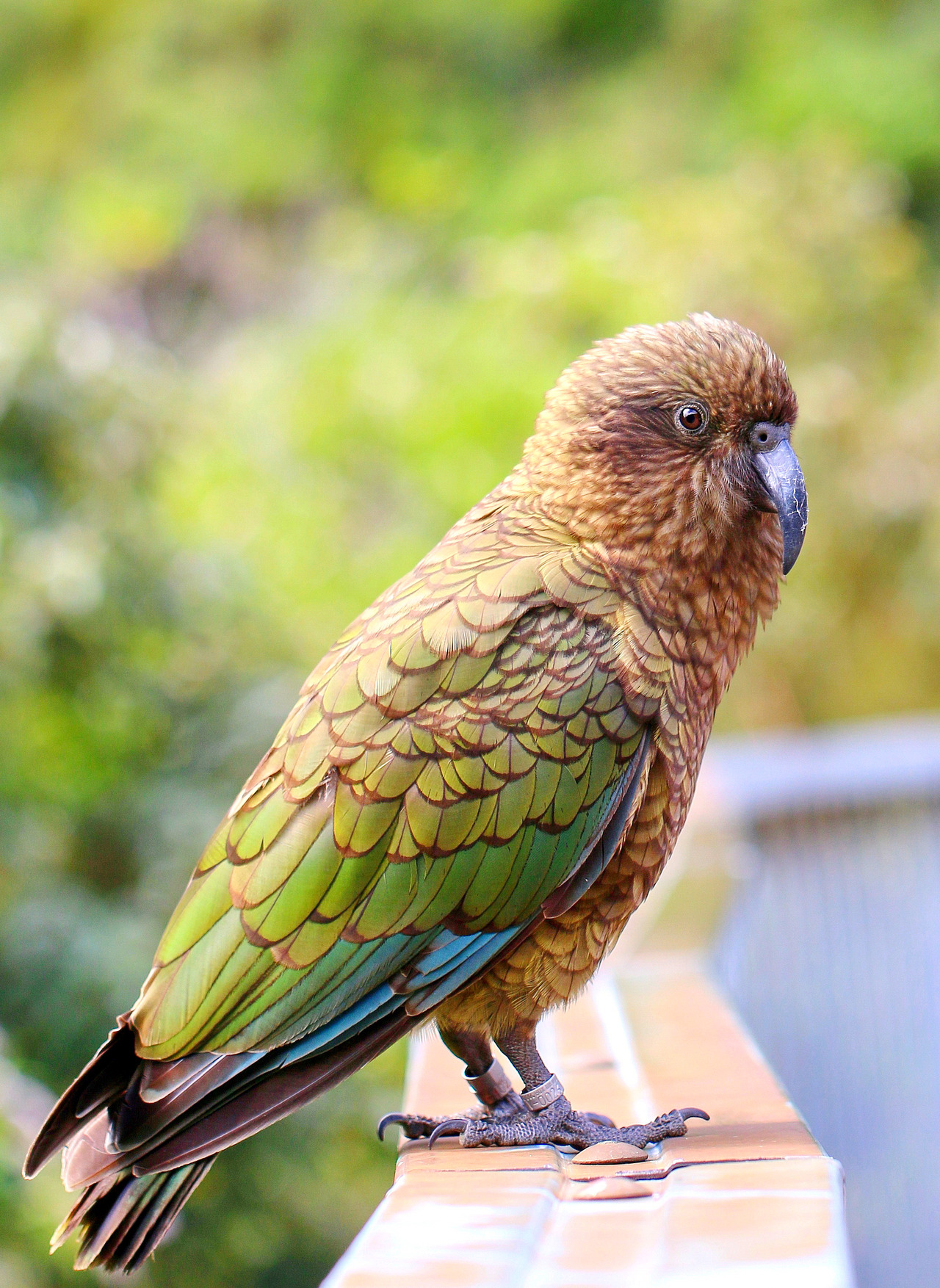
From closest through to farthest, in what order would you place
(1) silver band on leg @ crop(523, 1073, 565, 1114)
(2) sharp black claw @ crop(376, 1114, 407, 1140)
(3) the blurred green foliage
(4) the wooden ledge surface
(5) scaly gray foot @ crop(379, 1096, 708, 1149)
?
(4) the wooden ledge surface
(5) scaly gray foot @ crop(379, 1096, 708, 1149)
(1) silver band on leg @ crop(523, 1073, 565, 1114)
(2) sharp black claw @ crop(376, 1114, 407, 1140)
(3) the blurred green foliage

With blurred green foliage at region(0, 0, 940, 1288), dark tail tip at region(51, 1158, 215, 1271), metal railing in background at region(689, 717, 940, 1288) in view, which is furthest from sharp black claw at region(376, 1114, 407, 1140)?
blurred green foliage at region(0, 0, 940, 1288)

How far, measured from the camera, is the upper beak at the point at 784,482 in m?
1.84

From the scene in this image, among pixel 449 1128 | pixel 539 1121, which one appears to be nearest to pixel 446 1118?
pixel 449 1128

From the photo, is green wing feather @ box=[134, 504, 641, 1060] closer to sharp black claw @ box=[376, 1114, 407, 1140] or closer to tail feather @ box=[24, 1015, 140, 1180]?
tail feather @ box=[24, 1015, 140, 1180]

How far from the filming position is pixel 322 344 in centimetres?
798

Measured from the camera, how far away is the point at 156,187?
481 inches

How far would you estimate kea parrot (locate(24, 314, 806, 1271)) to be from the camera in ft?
5.65

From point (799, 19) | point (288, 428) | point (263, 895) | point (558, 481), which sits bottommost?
point (263, 895)

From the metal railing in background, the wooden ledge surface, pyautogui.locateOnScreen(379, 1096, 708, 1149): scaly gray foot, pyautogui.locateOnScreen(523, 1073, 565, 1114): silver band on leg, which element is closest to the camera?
the wooden ledge surface

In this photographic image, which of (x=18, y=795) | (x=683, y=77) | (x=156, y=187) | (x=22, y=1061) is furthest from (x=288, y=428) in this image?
(x=683, y=77)

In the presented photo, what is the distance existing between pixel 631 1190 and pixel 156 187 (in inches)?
483

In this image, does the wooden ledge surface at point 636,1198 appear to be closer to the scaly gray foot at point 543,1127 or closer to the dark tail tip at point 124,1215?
the scaly gray foot at point 543,1127

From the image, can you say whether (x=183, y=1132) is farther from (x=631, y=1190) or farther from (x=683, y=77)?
(x=683, y=77)

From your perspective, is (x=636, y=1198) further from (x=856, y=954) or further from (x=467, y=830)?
(x=856, y=954)
